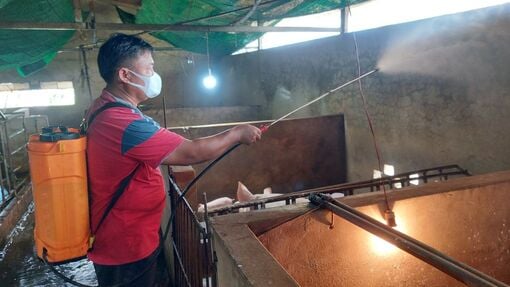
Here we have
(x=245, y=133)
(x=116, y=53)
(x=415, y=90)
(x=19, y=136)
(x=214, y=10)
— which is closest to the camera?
(x=116, y=53)

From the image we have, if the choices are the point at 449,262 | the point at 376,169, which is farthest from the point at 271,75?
the point at 449,262

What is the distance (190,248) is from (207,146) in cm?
124

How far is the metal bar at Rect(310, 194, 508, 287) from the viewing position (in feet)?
5.15

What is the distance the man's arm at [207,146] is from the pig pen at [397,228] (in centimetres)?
55

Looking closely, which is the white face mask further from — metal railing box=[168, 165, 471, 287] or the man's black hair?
metal railing box=[168, 165, 471, 287]

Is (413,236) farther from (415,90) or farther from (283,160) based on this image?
(283,160)

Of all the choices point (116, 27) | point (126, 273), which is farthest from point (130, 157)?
point (116, 27)

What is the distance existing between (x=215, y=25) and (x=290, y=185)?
10.3 feet

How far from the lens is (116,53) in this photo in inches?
87.7

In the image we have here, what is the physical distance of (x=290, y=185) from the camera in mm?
6418

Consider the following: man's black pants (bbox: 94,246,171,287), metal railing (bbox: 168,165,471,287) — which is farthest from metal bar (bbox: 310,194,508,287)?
man's black pants (bbox: 94,246,171,287)

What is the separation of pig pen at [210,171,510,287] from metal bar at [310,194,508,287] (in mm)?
493

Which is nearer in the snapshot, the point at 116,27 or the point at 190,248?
the point at 190,248

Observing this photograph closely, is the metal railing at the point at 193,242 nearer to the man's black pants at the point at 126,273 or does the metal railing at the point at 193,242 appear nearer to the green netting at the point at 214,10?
the man's black pants at the point at 126,273
